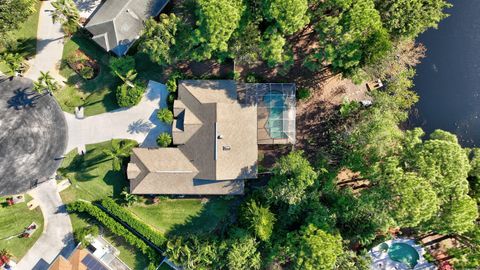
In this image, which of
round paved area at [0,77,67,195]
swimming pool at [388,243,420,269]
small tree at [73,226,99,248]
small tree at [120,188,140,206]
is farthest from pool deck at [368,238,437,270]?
round paved area at [0,77,67,195]

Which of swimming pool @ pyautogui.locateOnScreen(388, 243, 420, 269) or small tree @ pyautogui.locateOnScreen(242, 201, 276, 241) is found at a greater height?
small tree @ pyautogui.locateOnScreen(242, 201, 276, 241)

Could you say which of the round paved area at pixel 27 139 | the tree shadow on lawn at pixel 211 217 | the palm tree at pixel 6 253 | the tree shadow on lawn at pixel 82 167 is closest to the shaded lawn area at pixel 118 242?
the tree shadow on lawn at pixel 82 167

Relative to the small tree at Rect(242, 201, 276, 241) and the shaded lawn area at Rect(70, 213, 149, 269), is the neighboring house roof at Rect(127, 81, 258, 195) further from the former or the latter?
the shaded lawn area at Rect(70, 213, 149, 269)

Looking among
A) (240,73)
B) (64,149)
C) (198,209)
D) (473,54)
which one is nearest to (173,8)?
(240,73)

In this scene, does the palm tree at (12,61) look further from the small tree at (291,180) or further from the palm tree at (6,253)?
the small tree at (291,180)

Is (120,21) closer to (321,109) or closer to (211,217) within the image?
(211,217)

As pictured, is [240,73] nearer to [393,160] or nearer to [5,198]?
[393,160]
